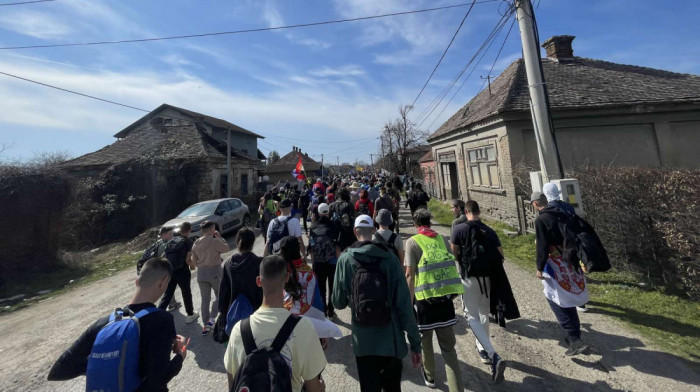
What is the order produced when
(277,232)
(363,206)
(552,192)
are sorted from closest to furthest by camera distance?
(552,192) → (277,232) → (363,206)

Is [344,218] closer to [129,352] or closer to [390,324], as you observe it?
[390,324]

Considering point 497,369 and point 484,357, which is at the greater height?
point 497,369

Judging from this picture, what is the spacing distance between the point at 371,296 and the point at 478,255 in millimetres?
1731

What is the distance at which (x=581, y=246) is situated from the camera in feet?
10.9

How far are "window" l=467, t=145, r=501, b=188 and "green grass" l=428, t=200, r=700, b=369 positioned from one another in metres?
6.02

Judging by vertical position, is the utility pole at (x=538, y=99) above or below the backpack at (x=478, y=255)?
above

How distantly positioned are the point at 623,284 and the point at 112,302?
33.6 feet

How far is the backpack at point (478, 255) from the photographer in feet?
10.8

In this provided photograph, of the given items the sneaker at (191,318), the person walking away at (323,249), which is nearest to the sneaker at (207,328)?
the sneaker at (191,318)

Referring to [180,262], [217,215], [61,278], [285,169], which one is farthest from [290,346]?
[285,169]

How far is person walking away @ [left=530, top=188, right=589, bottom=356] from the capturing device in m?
3.33

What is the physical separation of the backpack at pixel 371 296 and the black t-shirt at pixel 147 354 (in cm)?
124

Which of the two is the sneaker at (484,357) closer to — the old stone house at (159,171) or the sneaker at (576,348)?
the sneaker at (576,348)

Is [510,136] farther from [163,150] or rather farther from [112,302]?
[163,150]
